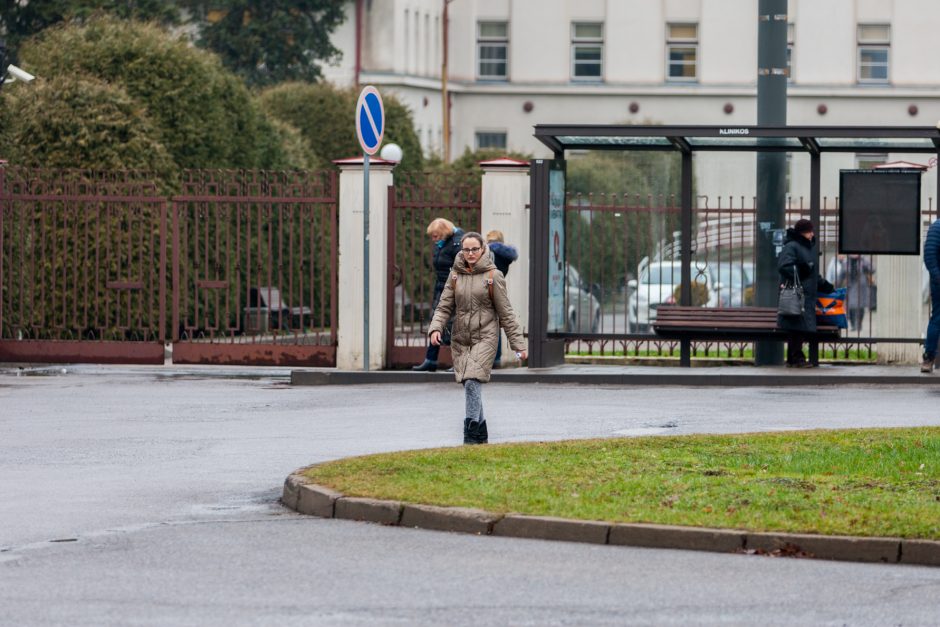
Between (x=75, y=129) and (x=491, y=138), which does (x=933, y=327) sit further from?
(x=491, y=138)

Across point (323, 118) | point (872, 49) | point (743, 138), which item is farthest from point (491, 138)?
point (743, 138)

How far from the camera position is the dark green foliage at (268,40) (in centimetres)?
6031

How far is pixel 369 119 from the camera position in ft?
71.9

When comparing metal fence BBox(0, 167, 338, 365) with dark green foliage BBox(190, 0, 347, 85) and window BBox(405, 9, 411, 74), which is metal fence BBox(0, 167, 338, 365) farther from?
window BBox(405, 9, 411, 74)

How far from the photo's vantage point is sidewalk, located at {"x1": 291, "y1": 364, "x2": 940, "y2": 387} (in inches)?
830

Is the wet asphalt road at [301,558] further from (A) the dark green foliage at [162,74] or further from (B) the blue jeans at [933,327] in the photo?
(A) the dark green foliage at [162,74]

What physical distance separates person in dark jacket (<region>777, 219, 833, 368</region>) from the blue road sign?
4.59 metres

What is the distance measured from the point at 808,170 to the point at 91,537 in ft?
46.7

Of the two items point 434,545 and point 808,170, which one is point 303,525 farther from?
point 808,170

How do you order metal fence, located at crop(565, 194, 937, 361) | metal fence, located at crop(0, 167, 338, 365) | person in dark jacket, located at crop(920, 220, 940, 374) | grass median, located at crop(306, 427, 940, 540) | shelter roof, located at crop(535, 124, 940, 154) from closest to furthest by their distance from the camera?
grass median, located at crop(306, 427, 940, 540) < person in dark jacket, located at crop(920, 220, 940, 374) < shelter roof, located at crop(535, 124, 940, 154) < metal fence, located at crop(565, 194, 937, 361) < metal fence, located at crop(0, 167, 338, 365)

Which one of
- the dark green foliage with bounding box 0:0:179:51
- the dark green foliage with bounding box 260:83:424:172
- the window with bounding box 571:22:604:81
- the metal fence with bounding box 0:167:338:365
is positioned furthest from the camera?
the window with bounding box 571:22:604:81

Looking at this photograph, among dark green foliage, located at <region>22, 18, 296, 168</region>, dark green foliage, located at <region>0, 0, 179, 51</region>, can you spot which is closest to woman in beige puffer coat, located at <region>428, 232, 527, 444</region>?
dark green foliage, located at <region>22, 18, 296, 168</region>

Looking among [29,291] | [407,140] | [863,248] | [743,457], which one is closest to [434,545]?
[743,457]

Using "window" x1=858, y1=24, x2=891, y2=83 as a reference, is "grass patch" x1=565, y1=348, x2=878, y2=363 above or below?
below
